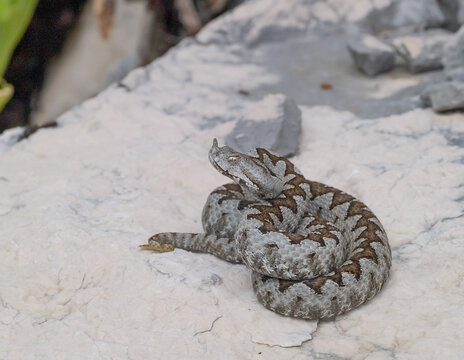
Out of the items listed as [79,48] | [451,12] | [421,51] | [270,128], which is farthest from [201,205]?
[79,48]

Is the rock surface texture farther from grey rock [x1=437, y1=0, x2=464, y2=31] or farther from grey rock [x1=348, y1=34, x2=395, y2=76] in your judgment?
grey rock [x1=437, y1=0, x2=464, y2=31]

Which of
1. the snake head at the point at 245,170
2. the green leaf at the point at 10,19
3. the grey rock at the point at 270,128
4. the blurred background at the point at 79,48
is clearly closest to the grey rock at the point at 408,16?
the blurred background at the point at 79,48

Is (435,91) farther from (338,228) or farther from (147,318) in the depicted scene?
(147,318)

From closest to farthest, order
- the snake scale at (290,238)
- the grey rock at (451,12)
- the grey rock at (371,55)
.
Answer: the snake scale at (290,238) < the grey rock at (371,55) < the grey rock at (451,12)

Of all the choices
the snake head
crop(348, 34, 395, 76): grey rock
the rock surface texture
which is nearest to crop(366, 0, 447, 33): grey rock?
the rock surface texture

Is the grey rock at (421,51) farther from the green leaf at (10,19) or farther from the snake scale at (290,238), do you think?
the green leaf at (10,19)

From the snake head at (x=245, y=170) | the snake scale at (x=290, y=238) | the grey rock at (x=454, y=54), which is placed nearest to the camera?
the snake scale at (x=290, y=238)

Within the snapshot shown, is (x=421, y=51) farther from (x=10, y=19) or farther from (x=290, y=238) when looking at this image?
(x=10, y=19)
